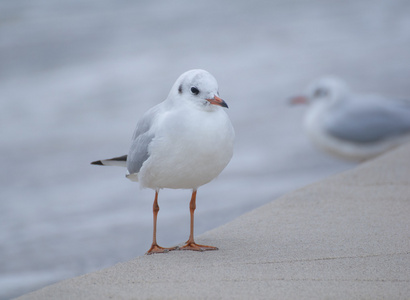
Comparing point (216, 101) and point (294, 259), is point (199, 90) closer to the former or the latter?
point (216, 101)

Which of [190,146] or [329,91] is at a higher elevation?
[329,91]

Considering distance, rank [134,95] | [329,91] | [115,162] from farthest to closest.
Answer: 1. [134,95]
2. [329,91]
3. [115,162]

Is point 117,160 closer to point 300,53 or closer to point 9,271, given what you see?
point 9,271

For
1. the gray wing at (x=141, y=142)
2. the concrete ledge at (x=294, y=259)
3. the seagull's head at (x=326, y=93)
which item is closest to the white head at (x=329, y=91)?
the seagull's head at (x=326, y=93)

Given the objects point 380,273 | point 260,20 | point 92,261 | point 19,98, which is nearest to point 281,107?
point 19,98

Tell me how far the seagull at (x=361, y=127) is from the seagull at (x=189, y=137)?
15.0 feet

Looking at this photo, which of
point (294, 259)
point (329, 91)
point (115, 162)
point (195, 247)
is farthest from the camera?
point (329, 91)

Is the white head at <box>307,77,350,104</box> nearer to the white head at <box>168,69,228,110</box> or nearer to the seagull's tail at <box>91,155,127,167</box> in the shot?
the seagull's tail at <box>91,155,127,167</box>

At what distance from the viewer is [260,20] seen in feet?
Result: 50.0

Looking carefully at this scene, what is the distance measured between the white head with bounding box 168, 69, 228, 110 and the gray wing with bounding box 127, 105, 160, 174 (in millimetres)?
222

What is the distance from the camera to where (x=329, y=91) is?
27.7 feet

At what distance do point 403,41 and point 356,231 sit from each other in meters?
10.9

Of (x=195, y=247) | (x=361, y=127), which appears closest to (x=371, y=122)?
(x=361, y=127)

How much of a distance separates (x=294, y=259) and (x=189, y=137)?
2.44ft
